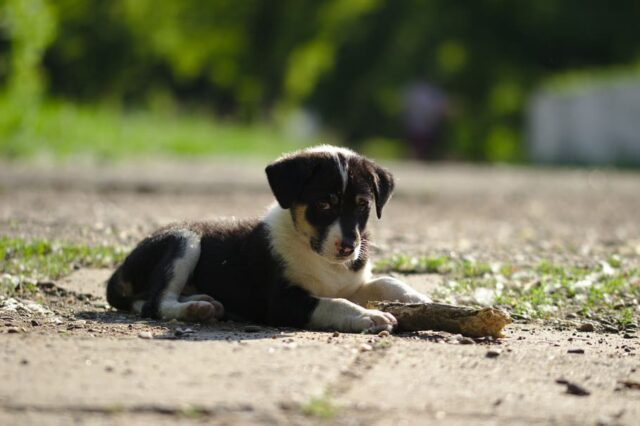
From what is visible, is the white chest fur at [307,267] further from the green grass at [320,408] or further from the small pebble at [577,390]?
the green grass at [320,408]

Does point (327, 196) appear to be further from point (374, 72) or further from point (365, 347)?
point (374, 72)

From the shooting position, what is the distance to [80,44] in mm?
41000

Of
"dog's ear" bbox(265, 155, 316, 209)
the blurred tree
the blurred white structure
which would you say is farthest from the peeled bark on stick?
the blurred white structure

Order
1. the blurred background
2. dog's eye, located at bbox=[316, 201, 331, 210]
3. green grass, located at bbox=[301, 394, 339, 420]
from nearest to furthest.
Result: 1. green grass, located at bbox=[301, 394, 339, 420]
2. dog's eye, located at bbox=[316, 201, 331, 210]
3. the blurred background

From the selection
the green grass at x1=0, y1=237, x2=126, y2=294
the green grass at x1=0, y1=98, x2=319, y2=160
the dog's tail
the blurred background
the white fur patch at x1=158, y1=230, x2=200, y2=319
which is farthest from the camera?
the blurred background

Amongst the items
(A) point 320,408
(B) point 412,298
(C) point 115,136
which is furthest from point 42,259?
(C) point 115,136

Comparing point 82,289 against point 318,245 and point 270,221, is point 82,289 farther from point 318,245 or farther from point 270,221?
point 318,245

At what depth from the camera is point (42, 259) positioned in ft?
27.6

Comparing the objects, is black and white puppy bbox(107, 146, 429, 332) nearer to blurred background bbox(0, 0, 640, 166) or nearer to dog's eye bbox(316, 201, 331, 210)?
dog's eye bbox(316, 201, 331, 210)

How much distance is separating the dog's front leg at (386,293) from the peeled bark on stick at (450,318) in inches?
17.1

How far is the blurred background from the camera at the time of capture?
33531 mm

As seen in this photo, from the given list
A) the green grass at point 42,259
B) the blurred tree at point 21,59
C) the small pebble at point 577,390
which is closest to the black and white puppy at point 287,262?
the green grass at point 42,259

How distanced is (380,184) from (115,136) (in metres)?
19.2

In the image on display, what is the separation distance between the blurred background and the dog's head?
19161mm
